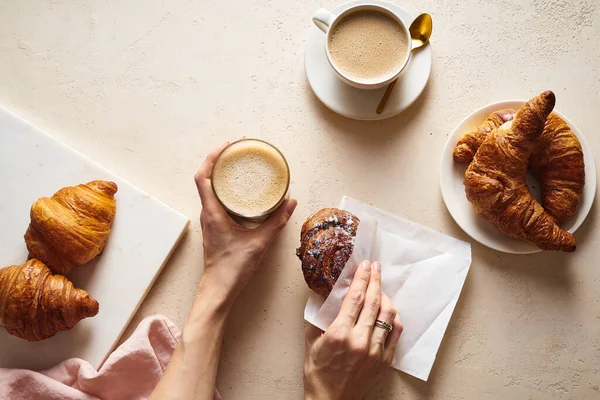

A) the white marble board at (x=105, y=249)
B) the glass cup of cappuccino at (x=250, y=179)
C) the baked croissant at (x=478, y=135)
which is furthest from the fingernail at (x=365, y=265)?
the white marble board at (x=105, y=249)

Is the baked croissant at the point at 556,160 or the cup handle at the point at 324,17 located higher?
the cup handle at the point at 324,17

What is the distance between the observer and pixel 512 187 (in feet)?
3.99

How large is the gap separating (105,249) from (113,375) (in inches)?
11.9

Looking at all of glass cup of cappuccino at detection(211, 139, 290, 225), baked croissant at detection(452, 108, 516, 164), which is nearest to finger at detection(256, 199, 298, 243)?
glass cup of cappuccino at detection(211, 139, 290, 225)

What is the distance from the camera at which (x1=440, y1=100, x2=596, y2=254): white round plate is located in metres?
1.28

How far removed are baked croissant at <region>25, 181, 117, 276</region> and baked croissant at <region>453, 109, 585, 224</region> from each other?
869mm

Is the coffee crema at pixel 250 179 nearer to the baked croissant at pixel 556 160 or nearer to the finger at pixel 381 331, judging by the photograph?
the finger at pixel 381 331

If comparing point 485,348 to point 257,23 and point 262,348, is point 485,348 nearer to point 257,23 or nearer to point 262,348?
point 262,348

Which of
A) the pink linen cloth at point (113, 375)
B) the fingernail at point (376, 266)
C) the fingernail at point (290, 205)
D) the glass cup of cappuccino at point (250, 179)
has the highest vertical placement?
the glass cup of cappuccino at point (250, 179)

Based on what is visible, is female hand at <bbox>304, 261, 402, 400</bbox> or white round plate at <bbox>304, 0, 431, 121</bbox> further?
white round plate at <bbox>304, 0, 431, 121</bbox>

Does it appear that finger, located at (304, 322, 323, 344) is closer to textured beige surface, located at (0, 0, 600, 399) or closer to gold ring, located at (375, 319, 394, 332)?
textured beige surface, located at (0, 0, 600, 399)

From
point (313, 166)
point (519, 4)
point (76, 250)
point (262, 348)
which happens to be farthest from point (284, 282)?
point (519, 4)

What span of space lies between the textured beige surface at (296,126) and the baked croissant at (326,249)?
0.13 meters

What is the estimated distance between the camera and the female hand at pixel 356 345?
3.75 ft
